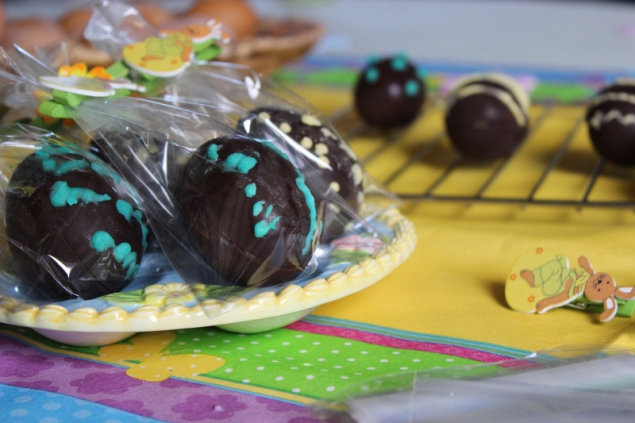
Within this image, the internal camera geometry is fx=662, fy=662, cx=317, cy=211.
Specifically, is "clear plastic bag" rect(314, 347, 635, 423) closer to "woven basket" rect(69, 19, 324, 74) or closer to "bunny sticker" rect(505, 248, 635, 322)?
"bunny sticker" rect(505, 248, 635, 322)

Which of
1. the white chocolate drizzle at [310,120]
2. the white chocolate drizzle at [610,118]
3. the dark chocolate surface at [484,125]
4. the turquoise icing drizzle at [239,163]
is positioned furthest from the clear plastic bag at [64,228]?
the white chocolate drizzle at [610,118]

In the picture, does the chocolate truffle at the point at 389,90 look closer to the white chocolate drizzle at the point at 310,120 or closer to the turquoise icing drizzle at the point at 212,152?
the white chocolate drizzle at the point at 310,120

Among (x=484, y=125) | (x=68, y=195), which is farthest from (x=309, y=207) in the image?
(x=484, y=125)

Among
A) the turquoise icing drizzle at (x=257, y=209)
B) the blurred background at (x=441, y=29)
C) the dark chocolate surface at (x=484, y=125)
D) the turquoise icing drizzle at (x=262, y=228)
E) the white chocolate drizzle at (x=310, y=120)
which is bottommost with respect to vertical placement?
the turquoise icing drizzle at (x=262, y=228)

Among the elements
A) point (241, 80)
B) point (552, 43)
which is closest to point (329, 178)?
point (241, 80)

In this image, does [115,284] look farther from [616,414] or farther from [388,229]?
[616,414]
